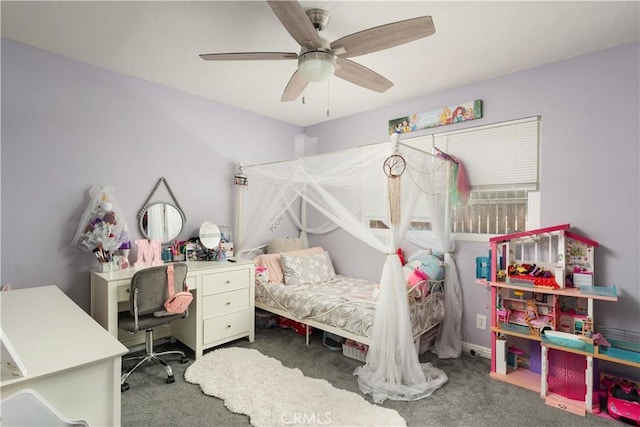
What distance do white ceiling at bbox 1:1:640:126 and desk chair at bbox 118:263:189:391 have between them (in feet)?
6.05

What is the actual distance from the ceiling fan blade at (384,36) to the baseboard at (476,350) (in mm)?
Result: 2955

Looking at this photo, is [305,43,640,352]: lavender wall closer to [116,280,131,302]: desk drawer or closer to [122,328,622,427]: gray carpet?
[122,328,622,427]: gray carpet

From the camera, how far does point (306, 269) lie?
4016mm

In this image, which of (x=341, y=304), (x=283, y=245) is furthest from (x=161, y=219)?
(x=341, y=304)

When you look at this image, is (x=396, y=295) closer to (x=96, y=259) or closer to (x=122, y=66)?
(x=96, y=259)

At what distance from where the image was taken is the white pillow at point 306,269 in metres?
3.91

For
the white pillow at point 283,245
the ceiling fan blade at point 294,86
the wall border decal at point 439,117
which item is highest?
the wall border decal at point 439,117

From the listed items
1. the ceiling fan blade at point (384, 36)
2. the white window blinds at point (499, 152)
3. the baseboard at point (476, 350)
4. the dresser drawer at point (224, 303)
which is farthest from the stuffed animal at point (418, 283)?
the ceiling fan blade at point (384, 36)

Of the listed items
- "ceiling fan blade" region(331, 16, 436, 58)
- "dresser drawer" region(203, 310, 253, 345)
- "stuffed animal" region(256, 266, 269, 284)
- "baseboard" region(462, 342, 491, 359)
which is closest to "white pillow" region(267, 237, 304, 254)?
"stuffed animal" region(256, 266, 269, 284)

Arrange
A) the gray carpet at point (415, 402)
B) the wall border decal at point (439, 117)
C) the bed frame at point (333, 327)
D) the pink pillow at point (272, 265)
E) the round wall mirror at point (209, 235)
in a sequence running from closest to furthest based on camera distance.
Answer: the gray carpet at point (415, 402), the bed frame at point (333, 327), the wall border decal at point (439, 117), the round wall mirror at point (209, 235), the pink pillow at point (272, 265)

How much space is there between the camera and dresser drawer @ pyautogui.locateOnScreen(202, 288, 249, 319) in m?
3.18

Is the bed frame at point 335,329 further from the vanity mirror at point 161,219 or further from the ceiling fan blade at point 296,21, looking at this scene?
the ceiling fan blade at point 296,21

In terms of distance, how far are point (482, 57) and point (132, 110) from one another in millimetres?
3336

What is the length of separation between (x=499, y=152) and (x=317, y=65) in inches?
87.2
